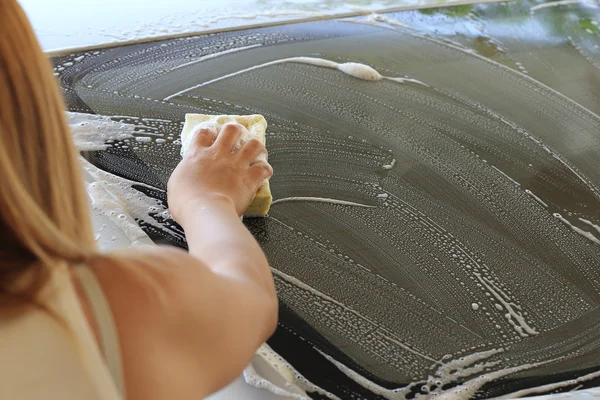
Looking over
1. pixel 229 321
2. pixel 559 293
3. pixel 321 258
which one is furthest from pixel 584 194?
pixel 229 321

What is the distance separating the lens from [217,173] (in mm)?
933

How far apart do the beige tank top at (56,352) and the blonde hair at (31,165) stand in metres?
0.02

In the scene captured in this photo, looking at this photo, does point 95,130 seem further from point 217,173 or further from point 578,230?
point 578,230

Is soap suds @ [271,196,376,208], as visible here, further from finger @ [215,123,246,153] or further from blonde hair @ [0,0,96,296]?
blonde hair @ [0,0,96,296]

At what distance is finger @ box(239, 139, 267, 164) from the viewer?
38.3 inches

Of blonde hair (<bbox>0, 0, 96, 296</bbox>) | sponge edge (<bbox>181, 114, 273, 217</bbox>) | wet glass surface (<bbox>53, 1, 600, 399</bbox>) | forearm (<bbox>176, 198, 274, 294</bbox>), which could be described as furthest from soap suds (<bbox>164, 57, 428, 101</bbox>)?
blonde hair (<bbox>0, 0, 96, 296</bbox>)

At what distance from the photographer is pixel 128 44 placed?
1.37m

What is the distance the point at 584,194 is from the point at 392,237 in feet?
1.32

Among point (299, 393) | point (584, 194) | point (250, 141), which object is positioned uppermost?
point (250, 141)

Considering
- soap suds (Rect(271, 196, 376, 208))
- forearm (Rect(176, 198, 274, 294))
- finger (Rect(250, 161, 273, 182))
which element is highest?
finger (Rect(250, 161, 273, 182))

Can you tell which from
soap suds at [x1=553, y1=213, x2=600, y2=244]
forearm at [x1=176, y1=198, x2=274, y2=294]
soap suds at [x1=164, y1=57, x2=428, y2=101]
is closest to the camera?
forearm at [x1=176, y1=198, x2=274, y2=294]

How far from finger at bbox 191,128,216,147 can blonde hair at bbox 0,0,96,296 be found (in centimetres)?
47

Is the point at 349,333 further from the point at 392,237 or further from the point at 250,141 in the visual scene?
the point at 250,141

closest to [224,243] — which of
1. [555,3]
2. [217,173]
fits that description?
[217,173]
